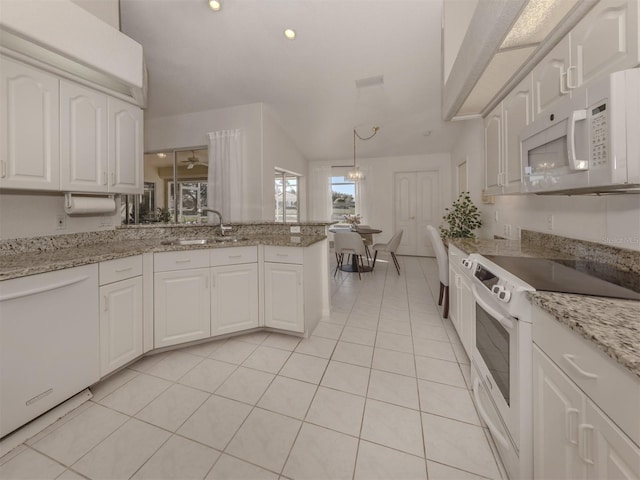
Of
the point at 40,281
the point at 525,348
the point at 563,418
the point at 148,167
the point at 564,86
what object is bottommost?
the point at 563,418

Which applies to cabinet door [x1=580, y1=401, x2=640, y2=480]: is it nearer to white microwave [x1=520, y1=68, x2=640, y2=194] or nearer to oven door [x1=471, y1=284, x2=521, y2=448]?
oven door [x1=471, y1=284, x2=521, y2=448]

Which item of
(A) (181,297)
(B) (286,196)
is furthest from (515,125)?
(B) (286,196)

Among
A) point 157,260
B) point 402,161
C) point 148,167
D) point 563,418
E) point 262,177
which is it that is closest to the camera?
point 563,418

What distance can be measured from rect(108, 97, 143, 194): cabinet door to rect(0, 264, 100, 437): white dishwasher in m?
0.97

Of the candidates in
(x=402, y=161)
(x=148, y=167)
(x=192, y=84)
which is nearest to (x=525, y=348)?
(x=192, y=84)

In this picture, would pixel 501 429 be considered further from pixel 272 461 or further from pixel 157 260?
pixel 157 260

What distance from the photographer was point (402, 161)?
6.09m

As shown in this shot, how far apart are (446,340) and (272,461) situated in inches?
67.4

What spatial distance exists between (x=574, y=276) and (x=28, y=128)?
10.3 feet

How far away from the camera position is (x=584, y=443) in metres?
0.70

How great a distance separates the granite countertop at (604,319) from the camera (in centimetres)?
58

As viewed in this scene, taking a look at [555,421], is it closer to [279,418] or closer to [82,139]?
[279,418]

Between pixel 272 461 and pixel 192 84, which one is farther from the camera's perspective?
pixel 192 84

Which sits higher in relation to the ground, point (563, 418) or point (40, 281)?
point (40, 281)
